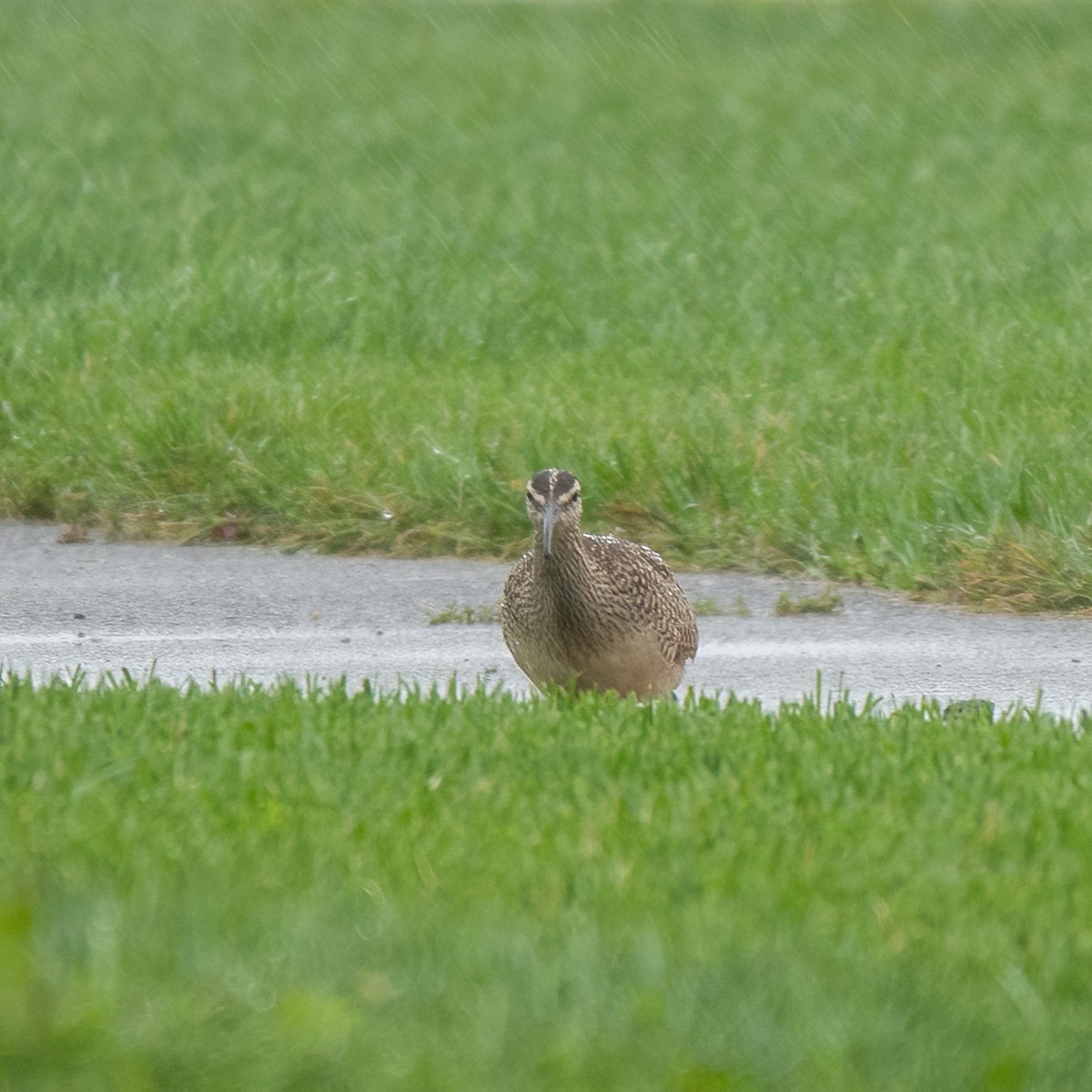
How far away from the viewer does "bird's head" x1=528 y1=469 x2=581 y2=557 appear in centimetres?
696

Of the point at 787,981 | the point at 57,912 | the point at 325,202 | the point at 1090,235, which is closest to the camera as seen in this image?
the point at 787,981

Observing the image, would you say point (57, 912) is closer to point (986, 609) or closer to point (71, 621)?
point (71, 621)

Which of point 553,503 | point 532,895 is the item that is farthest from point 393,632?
point 532,895

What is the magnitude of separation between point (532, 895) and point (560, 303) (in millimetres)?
9814

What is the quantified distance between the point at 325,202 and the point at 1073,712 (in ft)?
40.0

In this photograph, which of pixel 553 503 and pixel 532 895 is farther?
pixel 553 503

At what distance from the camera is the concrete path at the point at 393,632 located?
7887 mm

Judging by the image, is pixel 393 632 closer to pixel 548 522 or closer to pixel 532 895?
pixel 548 522

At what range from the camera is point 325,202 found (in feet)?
58.9

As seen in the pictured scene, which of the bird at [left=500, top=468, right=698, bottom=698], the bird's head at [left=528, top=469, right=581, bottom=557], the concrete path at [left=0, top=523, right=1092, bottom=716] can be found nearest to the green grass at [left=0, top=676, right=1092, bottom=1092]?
the bird at [left=500, top=468, right=698, bottom=698]

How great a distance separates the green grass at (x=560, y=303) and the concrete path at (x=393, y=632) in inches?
14.3

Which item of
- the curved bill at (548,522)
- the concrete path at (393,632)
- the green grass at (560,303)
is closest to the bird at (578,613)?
the curved bill at (548,522)

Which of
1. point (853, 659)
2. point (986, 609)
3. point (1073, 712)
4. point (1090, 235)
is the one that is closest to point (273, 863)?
point (1073, 712)

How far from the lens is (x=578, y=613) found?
6930mm
